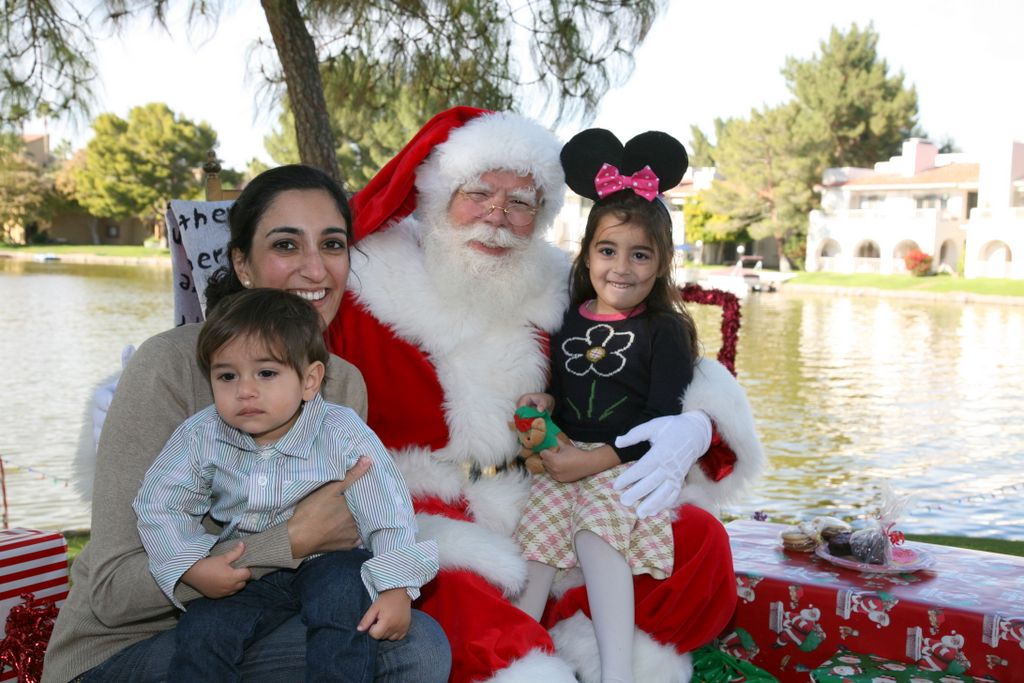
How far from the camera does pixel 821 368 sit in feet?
44.9

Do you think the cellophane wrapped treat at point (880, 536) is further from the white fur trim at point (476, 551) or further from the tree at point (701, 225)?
the tree at point (701, 225)

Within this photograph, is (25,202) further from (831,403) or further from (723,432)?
(723,432)

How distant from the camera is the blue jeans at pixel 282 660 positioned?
1859 mm

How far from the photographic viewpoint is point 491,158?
2783 millimetres

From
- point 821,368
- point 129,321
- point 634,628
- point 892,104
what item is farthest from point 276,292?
point 892,104

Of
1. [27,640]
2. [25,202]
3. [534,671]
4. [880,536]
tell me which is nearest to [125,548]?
[27,640]

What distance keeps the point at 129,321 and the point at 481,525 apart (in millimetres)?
16956

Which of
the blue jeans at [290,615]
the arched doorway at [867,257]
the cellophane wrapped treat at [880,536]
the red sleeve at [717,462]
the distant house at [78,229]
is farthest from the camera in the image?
the distant house at [78,229]

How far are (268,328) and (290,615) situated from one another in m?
0.62

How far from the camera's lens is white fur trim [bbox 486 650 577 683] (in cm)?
219

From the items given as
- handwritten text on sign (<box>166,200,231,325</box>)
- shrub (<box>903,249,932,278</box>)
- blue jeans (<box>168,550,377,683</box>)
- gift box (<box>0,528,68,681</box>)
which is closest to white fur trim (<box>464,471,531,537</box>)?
blue jeans (<box>168,550,377,683</box>)

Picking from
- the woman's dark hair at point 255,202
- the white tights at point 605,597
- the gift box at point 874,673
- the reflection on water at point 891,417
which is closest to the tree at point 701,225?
the reflection on water at point 891,417

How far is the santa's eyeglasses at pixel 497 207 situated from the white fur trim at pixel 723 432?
0.73 meters

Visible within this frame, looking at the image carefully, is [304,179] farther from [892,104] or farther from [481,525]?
[892,104]
